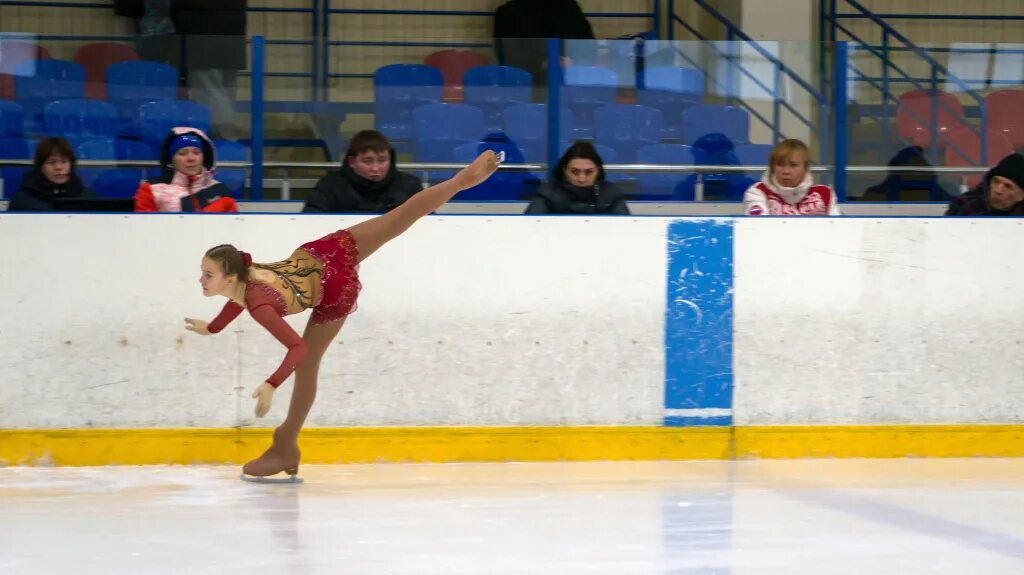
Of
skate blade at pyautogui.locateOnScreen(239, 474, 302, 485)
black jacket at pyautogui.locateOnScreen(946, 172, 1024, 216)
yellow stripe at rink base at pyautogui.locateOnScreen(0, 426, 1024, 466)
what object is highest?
black jacket at pyautogui.locateOnScreen(946, 172, 1024, 216)

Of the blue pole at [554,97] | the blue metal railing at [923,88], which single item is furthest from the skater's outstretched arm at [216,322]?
Answer: the blue metal railing at [923,88]

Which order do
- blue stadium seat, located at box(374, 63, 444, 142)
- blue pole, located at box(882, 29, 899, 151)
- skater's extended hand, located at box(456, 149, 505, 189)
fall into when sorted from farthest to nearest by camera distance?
1. blue pole, located at box(882, 29, 899, 151)
2. blue stadium seat, located at box(374, 63, 444, 142)
3. skater's extended hand, located at box(456, 149, 505, 189)

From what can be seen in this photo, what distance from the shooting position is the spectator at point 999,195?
6.64 m

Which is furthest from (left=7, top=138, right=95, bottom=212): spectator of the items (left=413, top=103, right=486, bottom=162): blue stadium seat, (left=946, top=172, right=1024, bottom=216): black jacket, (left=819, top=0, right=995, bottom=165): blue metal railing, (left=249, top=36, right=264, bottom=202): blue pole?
(left=946, top=172, right=1024, bottom=216): black jacket

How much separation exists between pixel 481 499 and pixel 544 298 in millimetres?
1363

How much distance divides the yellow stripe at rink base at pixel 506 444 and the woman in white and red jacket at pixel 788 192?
3.38 feet

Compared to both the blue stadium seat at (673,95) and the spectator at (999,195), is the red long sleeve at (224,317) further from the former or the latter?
the spectator at (999,195)

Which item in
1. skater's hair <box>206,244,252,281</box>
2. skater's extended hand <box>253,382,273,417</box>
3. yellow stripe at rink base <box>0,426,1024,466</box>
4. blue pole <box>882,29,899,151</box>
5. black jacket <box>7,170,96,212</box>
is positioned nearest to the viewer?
skater's extended hand <box>253,382,273,417</box>

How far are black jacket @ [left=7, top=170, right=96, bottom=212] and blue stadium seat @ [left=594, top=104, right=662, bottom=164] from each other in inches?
95.4

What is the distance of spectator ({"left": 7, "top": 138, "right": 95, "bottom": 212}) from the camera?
6160mm

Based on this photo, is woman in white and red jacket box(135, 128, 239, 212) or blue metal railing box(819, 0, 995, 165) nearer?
woman in white and red jacket box(135, 128, 239, 212)

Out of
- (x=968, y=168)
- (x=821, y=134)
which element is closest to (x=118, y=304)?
(x=821, y=134)

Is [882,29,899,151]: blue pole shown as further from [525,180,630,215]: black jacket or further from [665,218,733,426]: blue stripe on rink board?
[525,180,630,215]: black jacket

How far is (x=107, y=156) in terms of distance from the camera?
636 centimetres
